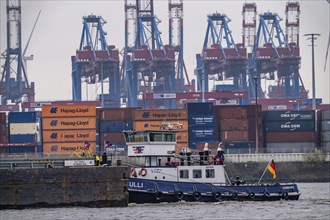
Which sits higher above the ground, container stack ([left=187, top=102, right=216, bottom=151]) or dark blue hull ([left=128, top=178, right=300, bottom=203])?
container stack ([left=187, top=102, right=216, bottom=151])

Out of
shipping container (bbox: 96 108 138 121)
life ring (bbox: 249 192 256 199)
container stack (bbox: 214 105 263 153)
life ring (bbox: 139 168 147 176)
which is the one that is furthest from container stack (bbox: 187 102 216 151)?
life ring (bbox: 139 168 147 176)

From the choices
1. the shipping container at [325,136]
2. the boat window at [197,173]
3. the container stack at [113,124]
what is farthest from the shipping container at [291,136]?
the boat window at [197,173]

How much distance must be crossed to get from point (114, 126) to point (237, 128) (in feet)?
48.2

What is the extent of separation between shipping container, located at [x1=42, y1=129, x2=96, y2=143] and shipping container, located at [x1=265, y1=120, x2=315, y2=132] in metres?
21.2

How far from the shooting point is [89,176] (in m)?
66.9

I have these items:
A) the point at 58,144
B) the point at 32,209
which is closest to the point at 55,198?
the point at 32,209

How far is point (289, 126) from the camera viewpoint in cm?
13700

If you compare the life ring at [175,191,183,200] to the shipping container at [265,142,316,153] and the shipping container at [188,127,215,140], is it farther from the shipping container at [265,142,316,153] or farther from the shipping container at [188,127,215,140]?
the shipping container at [265,142,316,153]

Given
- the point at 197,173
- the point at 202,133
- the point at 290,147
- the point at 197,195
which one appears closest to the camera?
the point at 197,195

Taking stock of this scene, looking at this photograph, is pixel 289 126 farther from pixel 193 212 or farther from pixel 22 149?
pixel 193 212

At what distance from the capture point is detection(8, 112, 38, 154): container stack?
13138 cm

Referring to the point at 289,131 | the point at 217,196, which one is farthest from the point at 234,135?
the point at 217,196

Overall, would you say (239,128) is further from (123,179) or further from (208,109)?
(123,179)

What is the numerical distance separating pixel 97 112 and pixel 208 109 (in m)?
13.7
